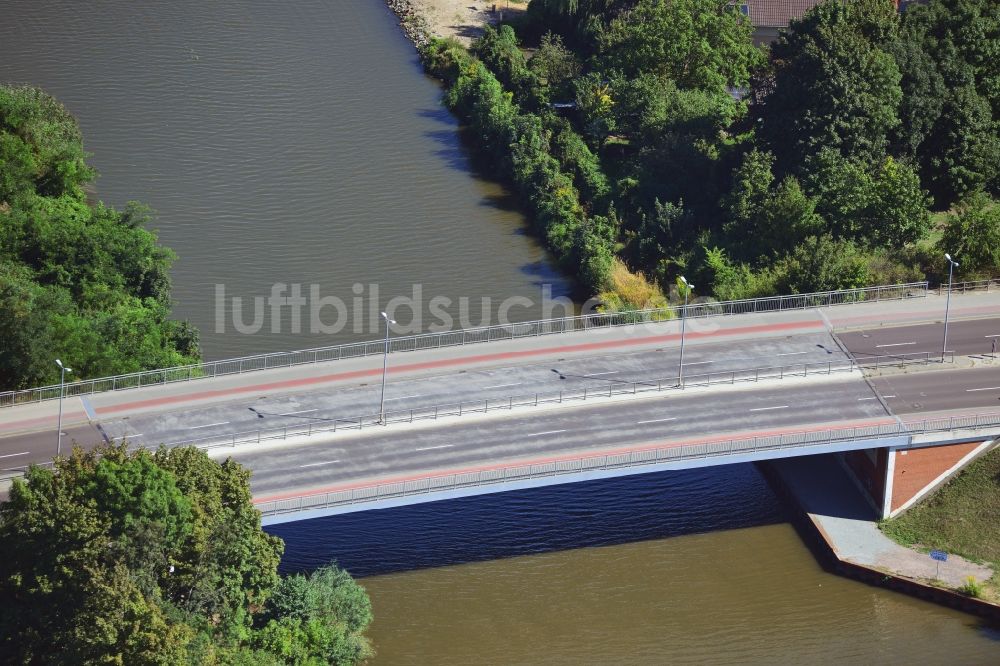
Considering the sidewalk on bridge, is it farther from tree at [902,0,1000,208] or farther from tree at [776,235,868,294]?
tree at [902,0,1000,208]

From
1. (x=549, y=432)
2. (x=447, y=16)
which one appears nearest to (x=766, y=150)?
(x=549, y=432)

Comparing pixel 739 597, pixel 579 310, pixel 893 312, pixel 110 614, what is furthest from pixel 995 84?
pixel 110 614

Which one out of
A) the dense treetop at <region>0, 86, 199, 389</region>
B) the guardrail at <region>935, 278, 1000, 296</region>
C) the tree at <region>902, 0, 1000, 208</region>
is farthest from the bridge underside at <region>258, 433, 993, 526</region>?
the tree at <region>902, 0, 1000, 208</region>

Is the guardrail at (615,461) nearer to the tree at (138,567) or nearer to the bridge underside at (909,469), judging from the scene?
the bridge underside at (909,469)

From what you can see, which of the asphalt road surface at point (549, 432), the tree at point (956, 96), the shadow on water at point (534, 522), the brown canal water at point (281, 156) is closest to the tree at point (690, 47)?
the tree at point (956, 96)

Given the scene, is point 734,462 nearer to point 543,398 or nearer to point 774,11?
point 543,398
